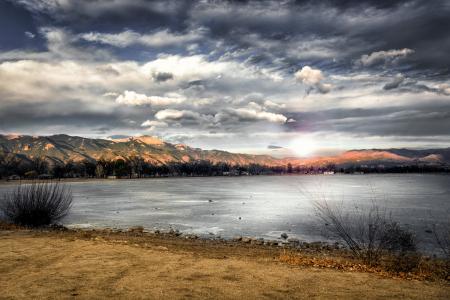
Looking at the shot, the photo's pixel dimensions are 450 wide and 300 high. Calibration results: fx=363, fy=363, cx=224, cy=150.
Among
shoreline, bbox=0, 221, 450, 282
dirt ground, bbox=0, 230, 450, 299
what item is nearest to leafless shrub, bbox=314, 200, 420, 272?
shoreline, bbox=0, 221, 450, 282

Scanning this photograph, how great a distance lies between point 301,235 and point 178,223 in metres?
15.4

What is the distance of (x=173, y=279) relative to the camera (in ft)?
41.2

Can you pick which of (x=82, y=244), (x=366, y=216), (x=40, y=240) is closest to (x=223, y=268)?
A: (x=82, y=244)

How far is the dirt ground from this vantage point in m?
11.0

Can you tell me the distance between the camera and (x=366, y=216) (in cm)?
4862

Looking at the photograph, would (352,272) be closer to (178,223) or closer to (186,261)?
(186,261)

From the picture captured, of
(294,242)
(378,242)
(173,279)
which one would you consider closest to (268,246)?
(294,242)

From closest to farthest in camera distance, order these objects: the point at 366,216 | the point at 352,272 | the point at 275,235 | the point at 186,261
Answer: the point at 352,272
the point at 186,261
the point at 275,235
the point at 366,216

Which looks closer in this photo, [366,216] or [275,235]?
[275,235]

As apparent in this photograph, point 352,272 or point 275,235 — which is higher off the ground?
point 352,272

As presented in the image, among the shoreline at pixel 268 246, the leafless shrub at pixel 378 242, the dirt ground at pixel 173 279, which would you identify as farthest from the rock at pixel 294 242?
the dirt ground at pixel 173 279

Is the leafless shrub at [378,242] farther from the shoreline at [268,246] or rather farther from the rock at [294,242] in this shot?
the rock at [294,242]

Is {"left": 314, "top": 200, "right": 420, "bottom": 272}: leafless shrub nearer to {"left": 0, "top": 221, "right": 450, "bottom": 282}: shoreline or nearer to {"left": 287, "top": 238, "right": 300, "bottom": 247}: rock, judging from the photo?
{"left": 0, "top": 221, "right": 450, "bottom": 282}: shoreline

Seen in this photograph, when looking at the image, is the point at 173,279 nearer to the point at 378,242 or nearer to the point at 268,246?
the point at 268,246
